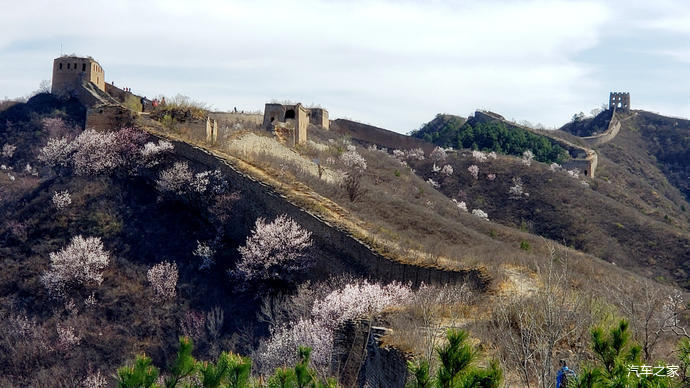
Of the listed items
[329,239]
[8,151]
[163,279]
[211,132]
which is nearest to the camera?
[329,239]

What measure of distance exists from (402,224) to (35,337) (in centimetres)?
1245

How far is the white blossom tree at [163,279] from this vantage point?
910 inches

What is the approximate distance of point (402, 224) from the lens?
28.6 m

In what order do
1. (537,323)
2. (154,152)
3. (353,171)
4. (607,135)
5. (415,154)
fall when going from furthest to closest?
(607,135), (415,154), (353,171), (154,152), (537,323)

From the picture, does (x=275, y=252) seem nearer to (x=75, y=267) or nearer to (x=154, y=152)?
(x=75, y=267)

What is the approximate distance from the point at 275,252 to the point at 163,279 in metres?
3.53

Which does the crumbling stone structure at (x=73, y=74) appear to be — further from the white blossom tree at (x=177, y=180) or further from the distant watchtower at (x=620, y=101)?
the distant watchtower at (x=620, y=101)

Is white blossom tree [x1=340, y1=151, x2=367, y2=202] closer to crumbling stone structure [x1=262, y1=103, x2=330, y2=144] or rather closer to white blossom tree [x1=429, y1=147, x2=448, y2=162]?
crumbling stone structure [x1=262, y1=103, x2=330, y2=144]

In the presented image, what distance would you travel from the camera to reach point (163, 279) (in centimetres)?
2362

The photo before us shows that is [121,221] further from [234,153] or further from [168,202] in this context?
[234,153]

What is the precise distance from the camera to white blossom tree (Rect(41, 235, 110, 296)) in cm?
2377

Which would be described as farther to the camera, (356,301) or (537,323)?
(356,301)

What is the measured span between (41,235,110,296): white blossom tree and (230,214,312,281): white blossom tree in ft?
13.6

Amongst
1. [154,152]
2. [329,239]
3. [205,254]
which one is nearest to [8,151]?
[154,152]
